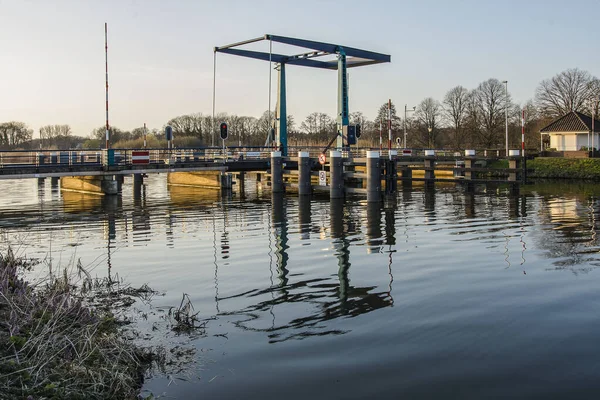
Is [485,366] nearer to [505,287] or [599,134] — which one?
[505,287]

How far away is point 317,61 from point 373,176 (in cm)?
832

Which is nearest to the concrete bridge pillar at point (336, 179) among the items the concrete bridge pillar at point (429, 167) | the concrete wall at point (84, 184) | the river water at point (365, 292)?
the river water at point (365, 292)

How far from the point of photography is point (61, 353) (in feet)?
15.9

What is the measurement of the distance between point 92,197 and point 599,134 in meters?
33.6

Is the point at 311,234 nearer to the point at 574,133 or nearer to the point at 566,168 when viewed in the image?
the point at 566,168

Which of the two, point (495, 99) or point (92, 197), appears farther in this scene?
point (495, 99)

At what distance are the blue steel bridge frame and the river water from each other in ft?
22.5

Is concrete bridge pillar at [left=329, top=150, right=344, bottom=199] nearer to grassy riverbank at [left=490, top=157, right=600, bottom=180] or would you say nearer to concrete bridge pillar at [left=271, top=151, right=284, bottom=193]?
concrete bridge pillar at [left=271, top=151, right=284, bottom=193]

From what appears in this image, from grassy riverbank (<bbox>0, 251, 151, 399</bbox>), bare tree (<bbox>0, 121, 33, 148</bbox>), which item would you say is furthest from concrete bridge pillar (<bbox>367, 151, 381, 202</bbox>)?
bare tree (<bbox>0, 121, 33, 148</bbox>)

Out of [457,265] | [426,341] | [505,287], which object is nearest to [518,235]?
[457,265]

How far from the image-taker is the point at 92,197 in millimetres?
23094

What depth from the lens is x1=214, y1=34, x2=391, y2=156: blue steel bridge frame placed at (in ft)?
71.8

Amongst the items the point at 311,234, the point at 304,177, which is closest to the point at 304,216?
the point at 311,234

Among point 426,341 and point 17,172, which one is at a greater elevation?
point 17,172
